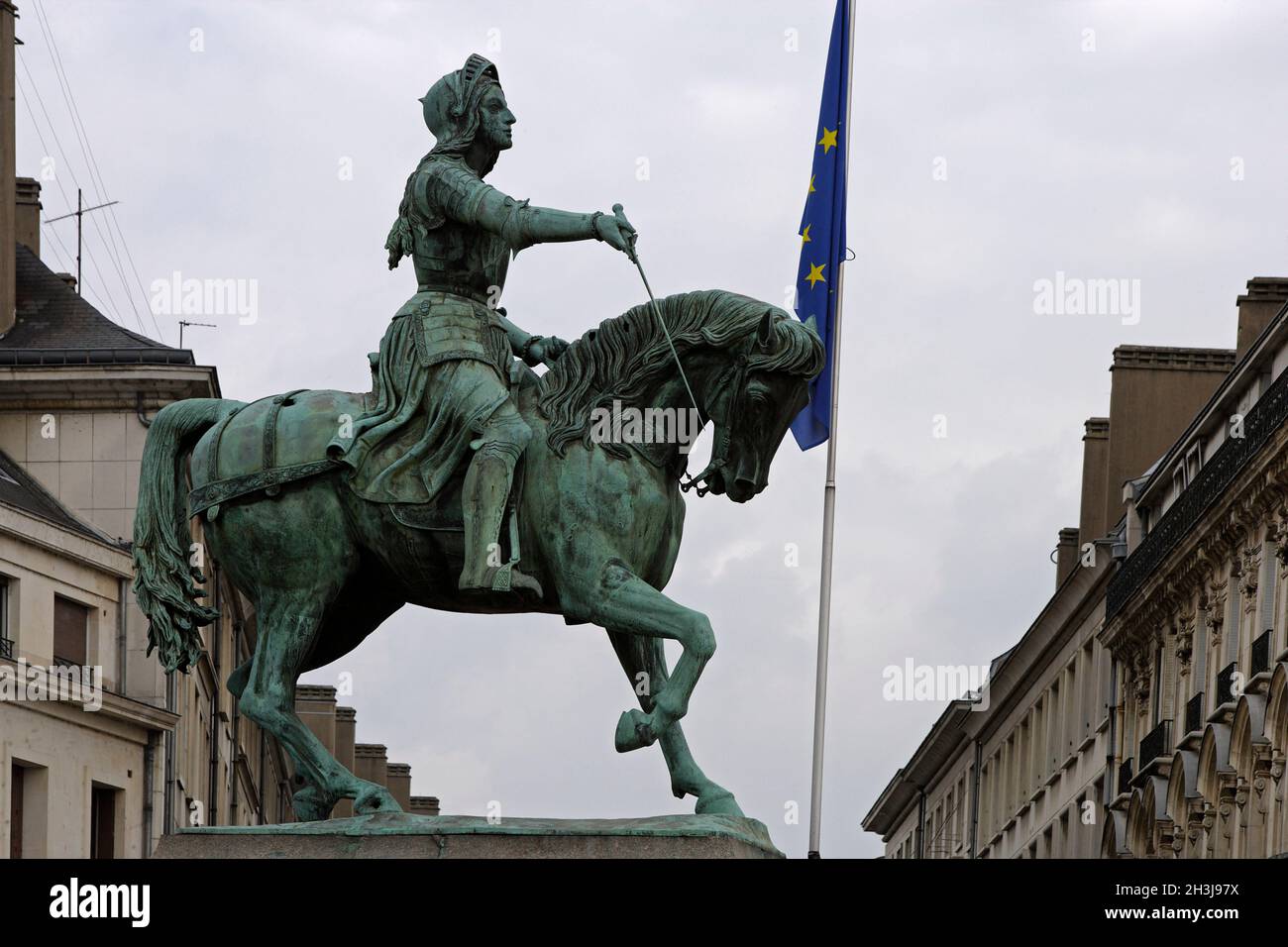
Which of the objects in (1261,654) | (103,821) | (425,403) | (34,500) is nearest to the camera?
(425,403)

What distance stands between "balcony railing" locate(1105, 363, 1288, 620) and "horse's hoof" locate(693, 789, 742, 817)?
118 ft

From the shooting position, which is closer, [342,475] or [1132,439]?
[342,475]

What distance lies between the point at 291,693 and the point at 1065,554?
209 feet

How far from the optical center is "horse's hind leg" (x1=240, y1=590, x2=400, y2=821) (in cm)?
1605

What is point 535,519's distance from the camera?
51.6ft

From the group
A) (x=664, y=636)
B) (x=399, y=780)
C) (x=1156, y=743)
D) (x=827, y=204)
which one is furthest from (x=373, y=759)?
(x=664, y=636)

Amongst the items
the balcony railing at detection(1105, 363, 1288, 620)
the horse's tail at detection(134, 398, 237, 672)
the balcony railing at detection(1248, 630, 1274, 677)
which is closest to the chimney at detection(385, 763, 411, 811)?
the balcony railing at detection(1105, 363, 1288, 620)

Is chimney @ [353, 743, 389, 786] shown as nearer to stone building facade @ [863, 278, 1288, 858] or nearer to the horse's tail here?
stone building facade @ [863, 278, 1288, 858]

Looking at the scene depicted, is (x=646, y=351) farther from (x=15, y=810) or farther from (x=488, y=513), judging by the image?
(x=15, y=810)
